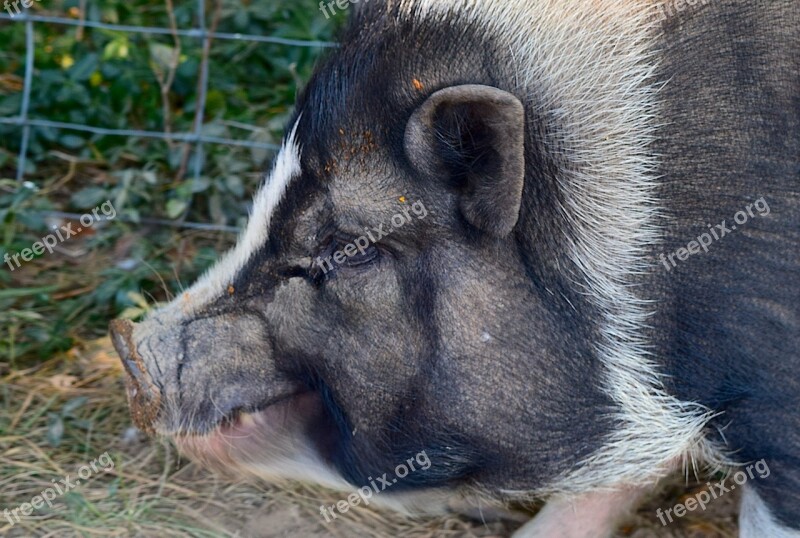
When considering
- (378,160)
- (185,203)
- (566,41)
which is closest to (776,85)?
(566,41)

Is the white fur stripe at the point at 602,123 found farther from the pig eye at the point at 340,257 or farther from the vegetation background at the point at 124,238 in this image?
the vegetation background at the point at 124,238

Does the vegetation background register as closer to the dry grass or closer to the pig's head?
the dry grass

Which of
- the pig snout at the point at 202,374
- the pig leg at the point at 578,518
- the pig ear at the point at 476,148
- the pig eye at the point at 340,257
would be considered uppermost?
the pig ear at the point at 476,148

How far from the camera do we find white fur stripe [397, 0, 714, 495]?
109 inches

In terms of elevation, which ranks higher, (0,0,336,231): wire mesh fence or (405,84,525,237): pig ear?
(0,0,336,231): wire mesh fence

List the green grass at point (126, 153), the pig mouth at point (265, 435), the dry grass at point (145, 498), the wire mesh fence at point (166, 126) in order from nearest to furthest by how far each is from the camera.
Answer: the pig mouth at point (265, 435), the dry grass at point (145, 498), the green grass at point (126, 153), the wire mesh fence at point (166, 126)

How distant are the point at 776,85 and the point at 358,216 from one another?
1114 mm

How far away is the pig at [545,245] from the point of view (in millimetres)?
2754

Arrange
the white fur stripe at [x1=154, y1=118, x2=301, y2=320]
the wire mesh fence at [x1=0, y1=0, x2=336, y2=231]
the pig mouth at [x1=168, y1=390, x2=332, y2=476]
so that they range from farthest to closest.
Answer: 1. the wire mesh fence at [x1=0, y1=0, x2=336, y2=231]
2. the pig mouth at [x1=168, y1=390, x2=332, y2=476]
3. the white fur stripe at [x1=154, y1=118, x2=301, y2=320]

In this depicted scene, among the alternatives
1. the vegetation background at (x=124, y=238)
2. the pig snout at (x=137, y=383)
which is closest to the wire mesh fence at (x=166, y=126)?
the vegetation background at (x=124, y=238)

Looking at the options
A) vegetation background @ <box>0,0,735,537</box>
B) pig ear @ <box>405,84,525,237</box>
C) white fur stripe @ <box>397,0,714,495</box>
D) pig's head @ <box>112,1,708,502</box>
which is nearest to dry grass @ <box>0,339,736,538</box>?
vegetation background @ <box>0,0,735,537</box>

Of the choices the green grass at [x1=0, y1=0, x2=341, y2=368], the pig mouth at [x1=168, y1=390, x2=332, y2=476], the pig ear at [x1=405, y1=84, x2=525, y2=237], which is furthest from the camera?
the green grass at [x1=0, y1=0, x2=341, y2=368]

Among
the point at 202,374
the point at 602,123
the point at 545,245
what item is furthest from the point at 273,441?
the point at 602,123

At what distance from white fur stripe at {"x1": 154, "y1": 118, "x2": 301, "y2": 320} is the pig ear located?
1.28 feet
